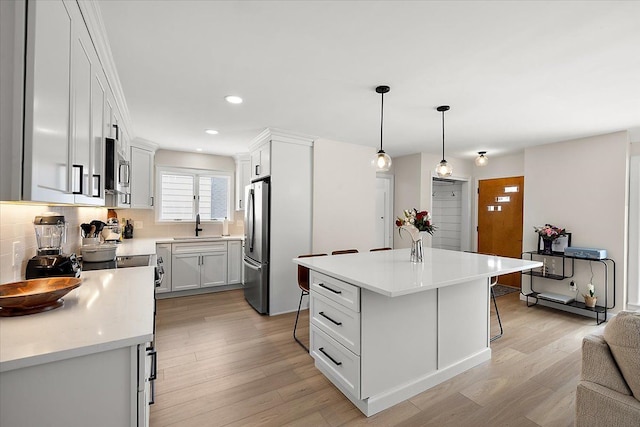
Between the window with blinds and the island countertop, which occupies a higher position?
the window with blinds

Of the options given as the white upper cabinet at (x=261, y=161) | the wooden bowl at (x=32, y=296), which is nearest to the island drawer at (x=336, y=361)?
the wooden bowl at (x=32, y=296)

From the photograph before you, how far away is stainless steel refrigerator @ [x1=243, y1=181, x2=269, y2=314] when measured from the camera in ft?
12.4

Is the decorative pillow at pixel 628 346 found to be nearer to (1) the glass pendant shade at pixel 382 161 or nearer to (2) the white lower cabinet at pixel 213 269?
(1) the glass pendant shade at pixel 382 161

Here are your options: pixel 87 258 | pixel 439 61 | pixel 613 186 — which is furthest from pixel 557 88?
pixel 87 258

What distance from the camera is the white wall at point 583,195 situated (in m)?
3.68

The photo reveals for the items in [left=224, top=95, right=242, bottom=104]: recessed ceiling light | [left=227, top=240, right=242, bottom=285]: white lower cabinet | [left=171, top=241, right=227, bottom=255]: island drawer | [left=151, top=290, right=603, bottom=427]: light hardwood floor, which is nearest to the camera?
[left=151, top=290, right=603, bottom=427]: light hardwood floor

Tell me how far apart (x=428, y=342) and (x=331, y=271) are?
37.7 inches

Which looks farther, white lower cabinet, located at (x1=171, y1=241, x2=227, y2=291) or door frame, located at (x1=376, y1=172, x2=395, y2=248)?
door frame, located at (x1=376, y1=172, x2=395, y2=248)

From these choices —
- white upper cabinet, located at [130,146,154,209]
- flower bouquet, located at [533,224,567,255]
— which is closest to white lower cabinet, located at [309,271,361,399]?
white upper cabinet, located at [130,146,154,209]

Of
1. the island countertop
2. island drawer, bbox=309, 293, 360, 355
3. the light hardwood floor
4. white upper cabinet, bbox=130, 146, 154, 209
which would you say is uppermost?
white upper cabinet, bbox=130, 146, 154, 209

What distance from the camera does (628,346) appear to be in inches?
51.3

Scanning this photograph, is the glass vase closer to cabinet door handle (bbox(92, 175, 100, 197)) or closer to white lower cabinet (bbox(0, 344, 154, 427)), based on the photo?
white lower cabinet (bbox(0, 344, 154, 427))

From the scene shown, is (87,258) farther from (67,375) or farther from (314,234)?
(314,234)

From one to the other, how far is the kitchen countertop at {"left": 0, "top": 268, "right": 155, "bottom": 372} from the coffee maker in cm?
19
